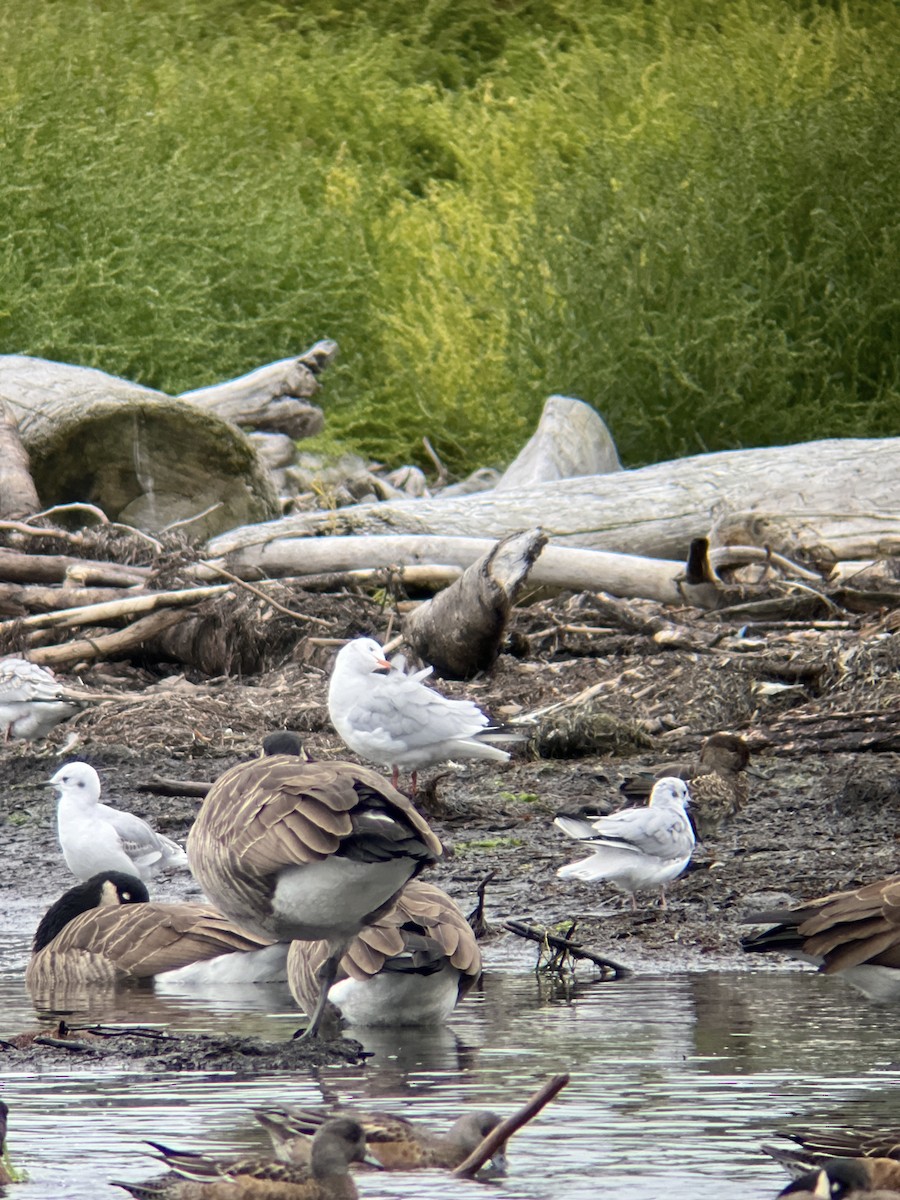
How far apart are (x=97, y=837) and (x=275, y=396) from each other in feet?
37.0

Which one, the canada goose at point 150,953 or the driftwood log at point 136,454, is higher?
the canada goose at point 150,953

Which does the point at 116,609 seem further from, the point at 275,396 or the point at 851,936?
the point at 851,936

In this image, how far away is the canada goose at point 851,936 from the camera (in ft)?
18.5

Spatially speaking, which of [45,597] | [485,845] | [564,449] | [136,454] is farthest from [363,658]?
[564,449]

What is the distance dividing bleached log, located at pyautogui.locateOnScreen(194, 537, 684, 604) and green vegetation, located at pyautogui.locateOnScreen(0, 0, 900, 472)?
27.0ft

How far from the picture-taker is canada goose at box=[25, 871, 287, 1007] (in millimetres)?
7113

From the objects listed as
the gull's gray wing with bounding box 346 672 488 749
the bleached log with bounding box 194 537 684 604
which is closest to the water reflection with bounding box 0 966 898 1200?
the gull's gray wing with bounding box 346 672 488 749

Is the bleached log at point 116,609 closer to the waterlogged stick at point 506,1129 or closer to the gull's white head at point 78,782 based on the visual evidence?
the gull's white head at point 78,782

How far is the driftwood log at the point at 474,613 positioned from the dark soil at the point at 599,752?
0.72 feet

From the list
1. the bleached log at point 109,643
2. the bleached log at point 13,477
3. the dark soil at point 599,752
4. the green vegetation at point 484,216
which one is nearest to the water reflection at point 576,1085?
the dark soil at point 599,752

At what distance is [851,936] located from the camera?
5.66m

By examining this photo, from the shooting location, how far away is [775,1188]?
416 cm

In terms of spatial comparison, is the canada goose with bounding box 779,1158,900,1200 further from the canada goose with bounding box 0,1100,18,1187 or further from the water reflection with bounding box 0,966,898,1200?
the canada goose with bounding box 0,1100,18,1187

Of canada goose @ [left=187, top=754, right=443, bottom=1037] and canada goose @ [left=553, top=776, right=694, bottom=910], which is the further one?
canada goose @ [left=553, top=776, right=694, bottom=910]
